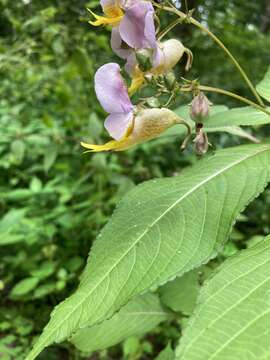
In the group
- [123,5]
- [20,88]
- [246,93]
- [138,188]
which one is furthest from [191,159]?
[246,93]

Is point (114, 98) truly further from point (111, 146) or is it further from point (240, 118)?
point (240, 118)

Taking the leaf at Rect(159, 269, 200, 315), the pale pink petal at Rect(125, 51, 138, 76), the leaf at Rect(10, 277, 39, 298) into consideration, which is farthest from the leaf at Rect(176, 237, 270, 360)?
the leaf at Rect(10, 277, 39, 298)

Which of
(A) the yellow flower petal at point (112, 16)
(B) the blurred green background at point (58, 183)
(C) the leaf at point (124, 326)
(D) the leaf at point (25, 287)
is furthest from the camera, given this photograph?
(B) the blurred green background at point (58, 183)

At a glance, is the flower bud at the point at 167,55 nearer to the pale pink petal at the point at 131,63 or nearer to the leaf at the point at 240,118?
the pale pink petal at the point at 131,63

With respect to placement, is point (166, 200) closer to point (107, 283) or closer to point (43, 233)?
point (107, 283)

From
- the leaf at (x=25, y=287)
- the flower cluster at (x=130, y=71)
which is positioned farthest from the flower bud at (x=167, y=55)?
the leaf at (x=25, y=287)

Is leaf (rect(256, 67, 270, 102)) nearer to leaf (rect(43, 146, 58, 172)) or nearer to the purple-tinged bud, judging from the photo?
the purple-tinged bud
